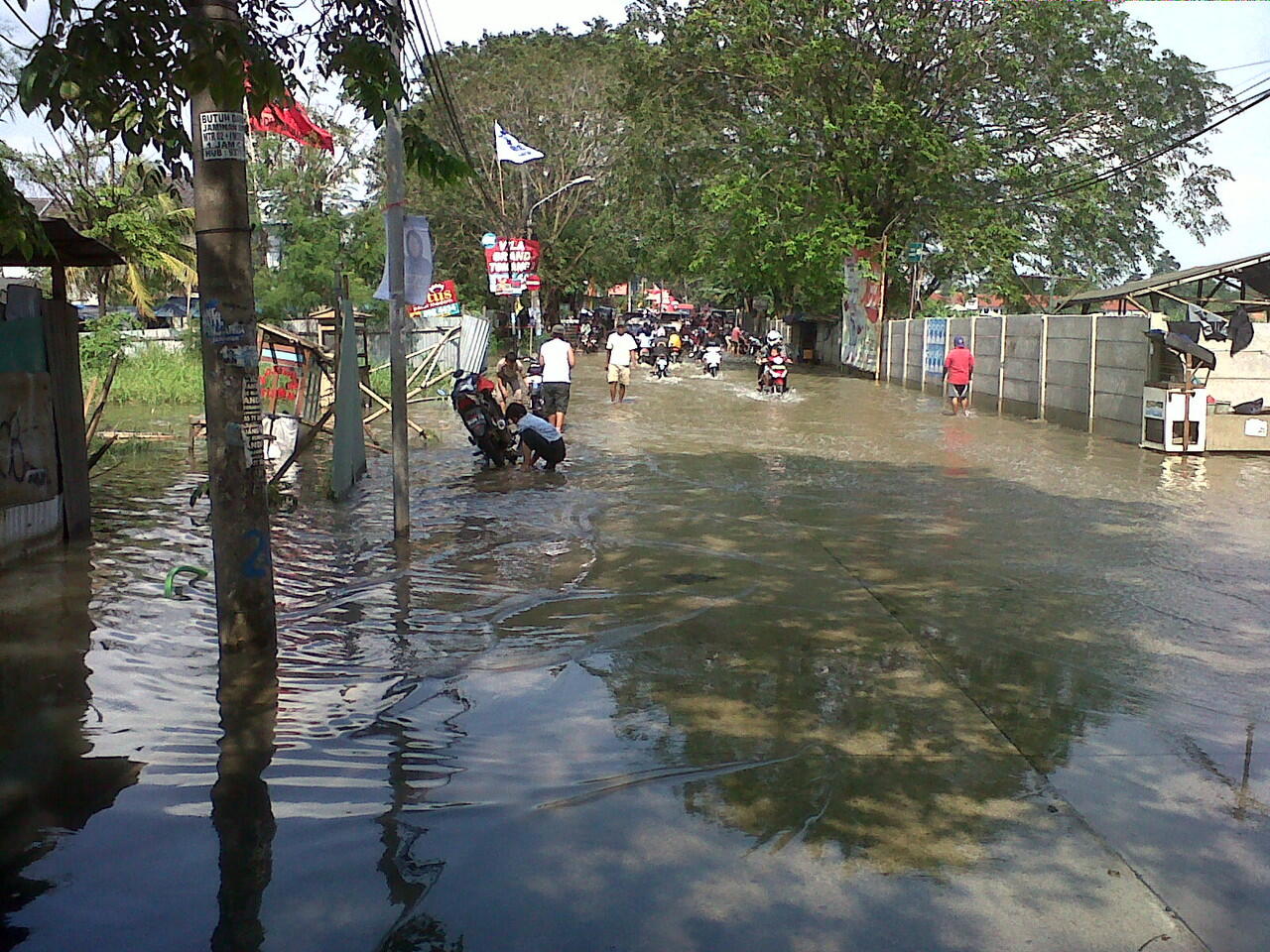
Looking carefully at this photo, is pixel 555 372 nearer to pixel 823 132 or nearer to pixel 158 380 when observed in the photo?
pixel 158 380

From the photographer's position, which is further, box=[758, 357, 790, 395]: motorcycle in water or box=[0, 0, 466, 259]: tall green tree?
box=[758, 357, 790, 395]: motorcycle in water

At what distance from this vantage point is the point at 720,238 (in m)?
39.9

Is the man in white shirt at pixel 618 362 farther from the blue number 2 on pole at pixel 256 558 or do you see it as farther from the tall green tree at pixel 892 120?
the blue number 2 on pole at pixel 256 558

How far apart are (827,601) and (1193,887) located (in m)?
4.04

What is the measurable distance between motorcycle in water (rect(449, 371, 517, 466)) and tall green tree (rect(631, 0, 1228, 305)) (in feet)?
70.2

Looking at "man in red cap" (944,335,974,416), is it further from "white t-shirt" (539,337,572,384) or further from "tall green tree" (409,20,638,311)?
"tall green tree" (409,20,638,311)

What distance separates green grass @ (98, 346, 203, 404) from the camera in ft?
79.0

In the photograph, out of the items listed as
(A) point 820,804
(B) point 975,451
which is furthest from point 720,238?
(A) point 820,804

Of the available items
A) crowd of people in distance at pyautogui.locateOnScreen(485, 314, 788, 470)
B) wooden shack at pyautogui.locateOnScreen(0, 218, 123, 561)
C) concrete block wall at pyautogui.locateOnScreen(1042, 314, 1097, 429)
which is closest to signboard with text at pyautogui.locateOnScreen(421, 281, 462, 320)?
crowd of people in distance at pyautogui.locateOnScreen(485, 314, 788, 470)

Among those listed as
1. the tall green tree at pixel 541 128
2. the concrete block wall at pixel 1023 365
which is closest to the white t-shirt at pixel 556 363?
the concrete block wall at pixel 1023 365

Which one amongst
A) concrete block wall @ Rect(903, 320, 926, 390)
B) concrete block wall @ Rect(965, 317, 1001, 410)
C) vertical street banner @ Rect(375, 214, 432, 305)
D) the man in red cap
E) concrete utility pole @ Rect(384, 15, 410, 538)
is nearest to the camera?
concrete utility pole @ Rect(384, 15, 410, 538)

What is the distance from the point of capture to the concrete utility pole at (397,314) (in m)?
9.68

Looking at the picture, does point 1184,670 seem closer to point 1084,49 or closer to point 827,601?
point 827,601

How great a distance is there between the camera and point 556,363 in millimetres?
17766
